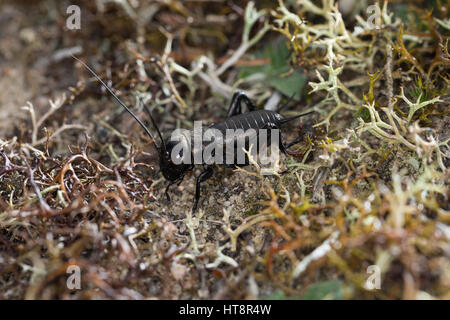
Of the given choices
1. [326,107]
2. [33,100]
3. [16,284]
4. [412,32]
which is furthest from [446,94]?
[33,100]

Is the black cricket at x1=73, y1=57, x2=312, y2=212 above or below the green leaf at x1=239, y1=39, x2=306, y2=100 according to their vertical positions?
below

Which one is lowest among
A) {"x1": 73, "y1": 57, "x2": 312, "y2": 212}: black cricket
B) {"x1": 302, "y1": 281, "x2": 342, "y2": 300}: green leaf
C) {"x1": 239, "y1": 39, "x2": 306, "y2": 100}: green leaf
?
{"x1": 302, "y1": 281, "x2": 342, "y2": 300}: green leaf

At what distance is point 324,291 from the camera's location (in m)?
1.42

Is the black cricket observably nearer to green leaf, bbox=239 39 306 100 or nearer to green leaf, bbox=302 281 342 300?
green leaf, bbox=239 39 306 100

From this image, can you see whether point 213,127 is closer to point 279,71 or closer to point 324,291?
point 279,71

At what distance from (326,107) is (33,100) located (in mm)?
1976

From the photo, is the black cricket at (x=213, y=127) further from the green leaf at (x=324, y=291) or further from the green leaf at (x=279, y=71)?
the green leaf at (x=324, y=291)

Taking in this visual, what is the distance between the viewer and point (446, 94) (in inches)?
75.3

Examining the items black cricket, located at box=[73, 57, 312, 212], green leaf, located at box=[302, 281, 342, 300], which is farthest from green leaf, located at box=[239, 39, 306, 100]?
green leaf, located at box=[302, 281, 342, 300]

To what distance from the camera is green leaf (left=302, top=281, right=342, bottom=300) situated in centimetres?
141

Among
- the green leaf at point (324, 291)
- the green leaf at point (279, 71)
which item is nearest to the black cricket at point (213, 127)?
the green leaf at point (279, 71)

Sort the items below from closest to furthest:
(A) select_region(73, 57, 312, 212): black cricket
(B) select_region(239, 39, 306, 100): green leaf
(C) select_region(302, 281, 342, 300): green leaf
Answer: (C) select_region(302, 281, 342, 300): green leaf
(A) select_region(73, 57, 312, 212): black cricket
(B) select_region(239, 39, 306, 100): green leaf

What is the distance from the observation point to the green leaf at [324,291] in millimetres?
1410

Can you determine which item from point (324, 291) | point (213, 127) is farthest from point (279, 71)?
point (324, 291)
